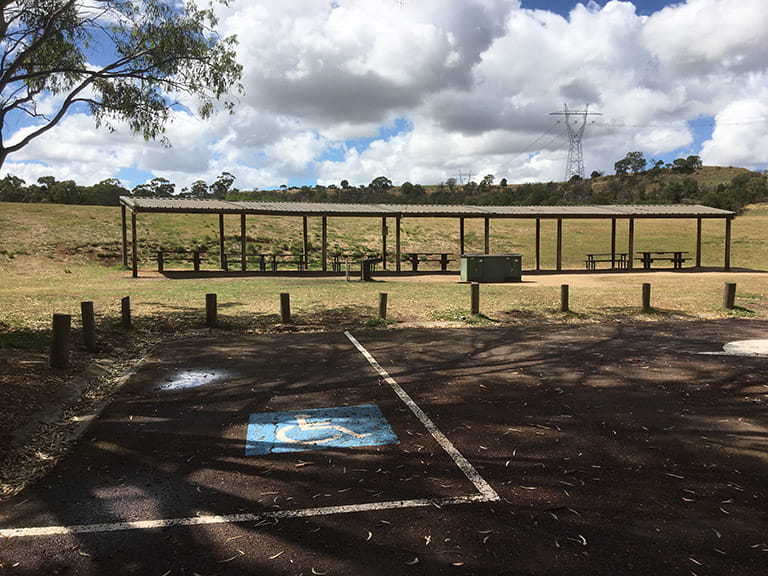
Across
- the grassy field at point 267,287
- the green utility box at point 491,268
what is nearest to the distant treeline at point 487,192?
the grassy field at point 267,287

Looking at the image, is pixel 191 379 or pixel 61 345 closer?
pixel 191 379

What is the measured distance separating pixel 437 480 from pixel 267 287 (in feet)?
44.0

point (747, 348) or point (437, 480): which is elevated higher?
point (747, 348)

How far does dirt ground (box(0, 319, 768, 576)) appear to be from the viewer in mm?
2656

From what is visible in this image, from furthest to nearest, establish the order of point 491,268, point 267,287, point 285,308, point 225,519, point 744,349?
point 491,268
point 267,287
point 285,308
point 744,349
point 225,519

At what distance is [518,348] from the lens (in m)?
7.89

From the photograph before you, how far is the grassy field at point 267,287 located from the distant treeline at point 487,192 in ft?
67.8

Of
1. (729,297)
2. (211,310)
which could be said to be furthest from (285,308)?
(729,297)

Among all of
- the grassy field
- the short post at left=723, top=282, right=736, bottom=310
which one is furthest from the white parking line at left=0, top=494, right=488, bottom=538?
the short post at left=723, top=282, right=736, bottom=310

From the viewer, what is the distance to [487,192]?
11231 cm

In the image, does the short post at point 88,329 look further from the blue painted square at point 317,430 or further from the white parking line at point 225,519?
the white parking line at point 225,519

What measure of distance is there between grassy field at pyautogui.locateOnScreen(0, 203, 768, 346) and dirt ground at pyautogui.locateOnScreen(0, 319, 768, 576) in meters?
4.40

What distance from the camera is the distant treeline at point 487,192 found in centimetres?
6538

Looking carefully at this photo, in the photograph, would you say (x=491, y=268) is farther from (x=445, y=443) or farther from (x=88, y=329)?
(x=445, y=443)
